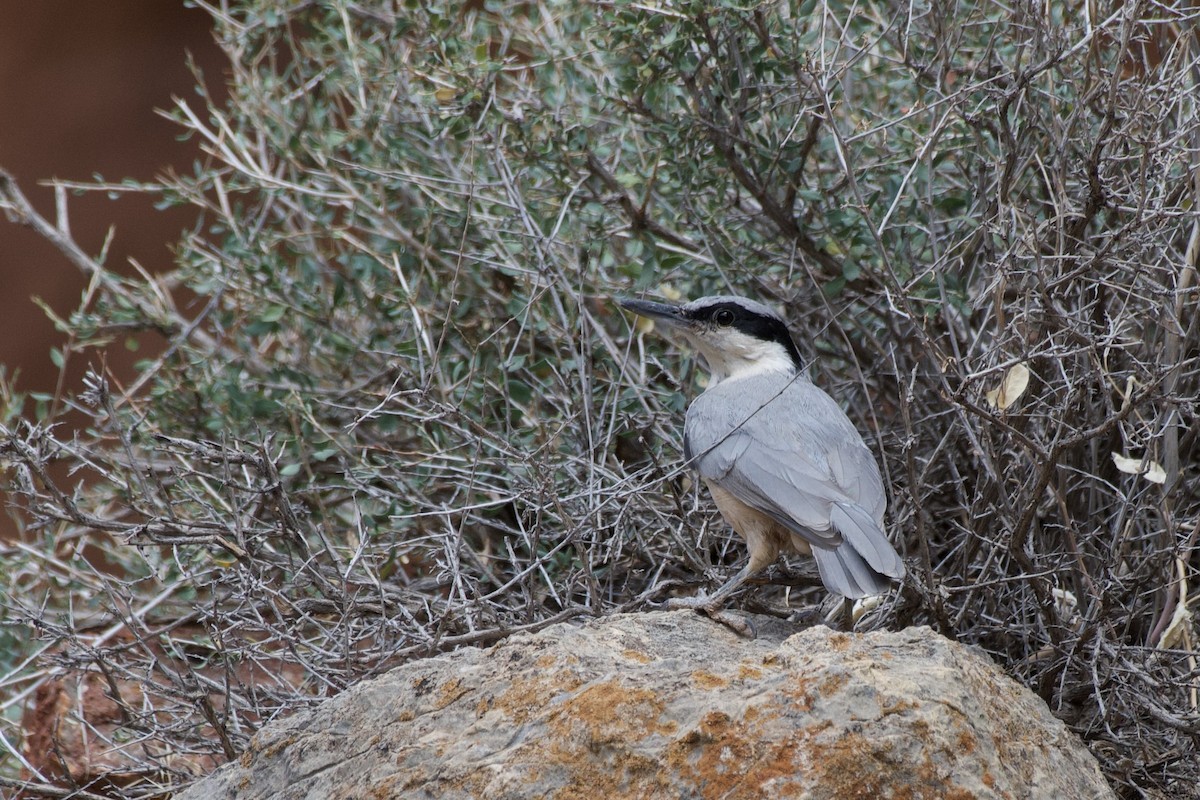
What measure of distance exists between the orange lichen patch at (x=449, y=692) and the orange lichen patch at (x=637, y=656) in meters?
0.34

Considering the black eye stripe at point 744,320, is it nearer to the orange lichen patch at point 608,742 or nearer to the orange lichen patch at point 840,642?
the orange lichen patch at point 840,642

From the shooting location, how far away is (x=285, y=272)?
507 cm

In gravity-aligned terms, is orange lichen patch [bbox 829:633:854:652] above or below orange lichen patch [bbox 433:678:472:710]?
below

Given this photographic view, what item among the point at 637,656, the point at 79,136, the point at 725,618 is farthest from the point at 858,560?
the point at 79,136

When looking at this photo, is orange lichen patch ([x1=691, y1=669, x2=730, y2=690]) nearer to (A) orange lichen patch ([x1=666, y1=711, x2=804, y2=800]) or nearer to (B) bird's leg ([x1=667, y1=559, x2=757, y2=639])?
(A) orange lichen patch ([x1=666, y1=711, x2=804, y2=800])

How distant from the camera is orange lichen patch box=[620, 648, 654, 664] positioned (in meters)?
2.60

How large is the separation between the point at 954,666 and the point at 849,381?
6.33 feet

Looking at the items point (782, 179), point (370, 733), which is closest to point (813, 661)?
point (370, 733)

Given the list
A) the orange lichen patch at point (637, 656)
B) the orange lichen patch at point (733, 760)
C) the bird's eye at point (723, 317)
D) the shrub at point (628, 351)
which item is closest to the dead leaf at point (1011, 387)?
the shrub at point (628, 351)

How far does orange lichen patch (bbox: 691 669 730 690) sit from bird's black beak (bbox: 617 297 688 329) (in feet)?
5.67

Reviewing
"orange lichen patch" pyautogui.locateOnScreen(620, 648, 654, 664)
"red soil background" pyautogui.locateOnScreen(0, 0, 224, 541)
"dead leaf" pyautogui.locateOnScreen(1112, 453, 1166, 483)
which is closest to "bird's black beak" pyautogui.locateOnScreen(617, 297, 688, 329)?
"dead leaf" pyautogui.locateOnScreen(1112, 453, 1166, 483)

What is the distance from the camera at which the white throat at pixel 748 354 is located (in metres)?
4.12

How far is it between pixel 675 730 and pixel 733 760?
0.44ft

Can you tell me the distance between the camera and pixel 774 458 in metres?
3.62
